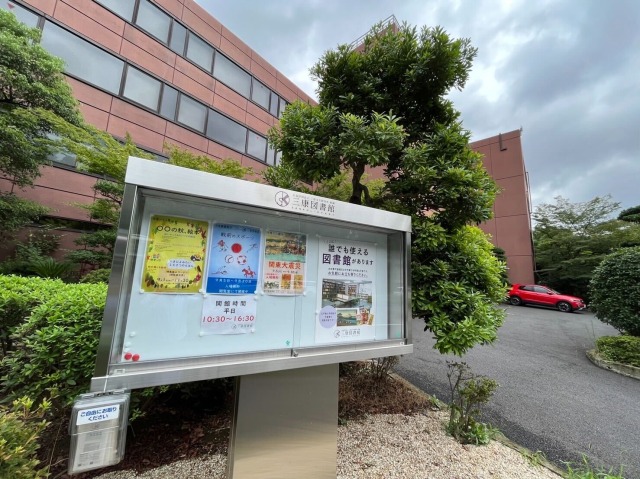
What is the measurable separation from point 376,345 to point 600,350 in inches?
292

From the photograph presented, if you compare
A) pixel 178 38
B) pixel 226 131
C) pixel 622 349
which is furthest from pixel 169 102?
pixel 622 349

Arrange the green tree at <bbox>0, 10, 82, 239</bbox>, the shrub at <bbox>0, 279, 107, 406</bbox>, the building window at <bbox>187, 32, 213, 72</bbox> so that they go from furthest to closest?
1. the building window at <bbox>187, 32, 213, 72</bbox>
2. the green tree at <bbox>0, 10, 82, 239</bbox>
3. the shrub at <bbox>0, 279, 107, 406</bbox>

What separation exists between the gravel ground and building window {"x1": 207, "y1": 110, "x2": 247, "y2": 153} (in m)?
11.1

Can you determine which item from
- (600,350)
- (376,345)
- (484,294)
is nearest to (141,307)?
(376,345)

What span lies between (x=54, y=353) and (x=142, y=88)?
10059 millimetres

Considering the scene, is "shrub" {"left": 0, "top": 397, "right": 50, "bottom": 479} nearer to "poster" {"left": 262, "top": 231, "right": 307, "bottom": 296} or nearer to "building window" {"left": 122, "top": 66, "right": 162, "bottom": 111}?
"poster" {"left": 262, "top": 231, "right": 307, "bottom": 296}

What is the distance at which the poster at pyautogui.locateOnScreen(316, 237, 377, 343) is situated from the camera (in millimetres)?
2195

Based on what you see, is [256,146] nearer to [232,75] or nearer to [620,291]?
[232,75]

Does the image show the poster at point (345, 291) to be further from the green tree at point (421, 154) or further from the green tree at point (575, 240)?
the green tree at point (575, 240)

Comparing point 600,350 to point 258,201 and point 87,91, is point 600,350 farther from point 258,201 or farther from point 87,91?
point 87,91

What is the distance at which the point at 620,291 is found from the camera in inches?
258

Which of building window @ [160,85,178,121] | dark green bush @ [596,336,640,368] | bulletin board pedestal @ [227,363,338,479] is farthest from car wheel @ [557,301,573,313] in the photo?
building window @ [160,85,178,121]

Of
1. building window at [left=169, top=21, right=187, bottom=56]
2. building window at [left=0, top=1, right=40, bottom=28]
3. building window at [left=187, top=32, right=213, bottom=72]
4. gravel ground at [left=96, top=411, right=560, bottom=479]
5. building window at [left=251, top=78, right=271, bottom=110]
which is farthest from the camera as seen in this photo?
building window at [left=251, top=78, right=271, bottom=110]

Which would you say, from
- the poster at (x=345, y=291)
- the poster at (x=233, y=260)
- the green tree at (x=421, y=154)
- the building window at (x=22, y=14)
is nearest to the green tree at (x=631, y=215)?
the green tree at (x=421, y=154)
